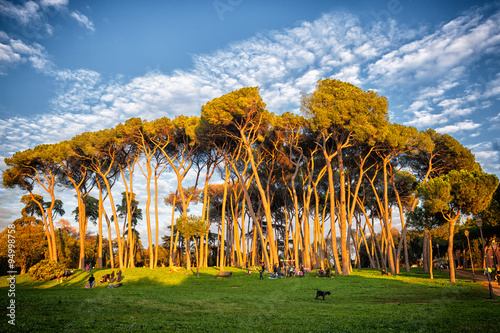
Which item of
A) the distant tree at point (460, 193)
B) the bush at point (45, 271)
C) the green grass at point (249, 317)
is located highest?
the distant tree at point (460, 193)

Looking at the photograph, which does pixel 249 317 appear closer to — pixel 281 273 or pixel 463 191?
pixel 281 273

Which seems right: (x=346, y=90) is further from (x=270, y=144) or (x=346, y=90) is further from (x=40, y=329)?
(x=40, y=329)

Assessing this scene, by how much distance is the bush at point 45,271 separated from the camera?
2831 centimetres

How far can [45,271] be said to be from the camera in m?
28.3

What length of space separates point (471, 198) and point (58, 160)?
4063 centimetres

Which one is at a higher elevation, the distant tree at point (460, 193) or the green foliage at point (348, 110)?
the green foliage at point (348, 110)

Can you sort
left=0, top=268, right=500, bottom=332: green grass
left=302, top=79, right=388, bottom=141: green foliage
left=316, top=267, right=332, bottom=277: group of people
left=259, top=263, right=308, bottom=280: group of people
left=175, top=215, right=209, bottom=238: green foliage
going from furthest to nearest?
left=175, top=215, right=209, bottom=238: green foliage
left=302, top=79, right=388, bottom=141: green foliage
left=259, top=263, right=308, bottom=280: group of people
left=316, top=267, right=332, bottom=277: group of people
left=0, top=268, right=500, bottom=332: green grass

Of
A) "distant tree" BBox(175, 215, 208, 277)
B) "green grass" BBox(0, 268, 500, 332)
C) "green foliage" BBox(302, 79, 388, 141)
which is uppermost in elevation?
"green foliage" BBox(302, 79, 388, 141)

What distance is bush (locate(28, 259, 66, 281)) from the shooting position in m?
28.3

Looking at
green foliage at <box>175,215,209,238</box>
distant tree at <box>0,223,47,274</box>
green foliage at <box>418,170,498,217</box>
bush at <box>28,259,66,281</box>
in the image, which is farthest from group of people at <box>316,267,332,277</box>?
distant tree at <box>0,223,47,274</box>

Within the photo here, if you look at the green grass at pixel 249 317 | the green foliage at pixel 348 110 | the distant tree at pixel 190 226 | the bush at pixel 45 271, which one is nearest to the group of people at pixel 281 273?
the distant tree at pixel 190 226

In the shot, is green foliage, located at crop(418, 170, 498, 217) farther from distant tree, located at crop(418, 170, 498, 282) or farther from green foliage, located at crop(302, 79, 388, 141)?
green foliage, located at crop(302, 79, 388, 141)

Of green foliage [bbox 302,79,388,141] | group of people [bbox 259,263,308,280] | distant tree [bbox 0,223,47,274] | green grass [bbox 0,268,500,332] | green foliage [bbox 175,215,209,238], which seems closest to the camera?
green grass [bbox 0,268,500,332]

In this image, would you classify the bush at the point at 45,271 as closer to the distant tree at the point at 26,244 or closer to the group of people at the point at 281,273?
the distant tree at the point at 26,244
